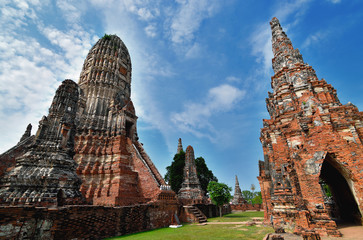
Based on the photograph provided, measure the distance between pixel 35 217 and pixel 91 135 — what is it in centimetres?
1361

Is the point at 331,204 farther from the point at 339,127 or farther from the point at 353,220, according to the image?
the point at 339,127

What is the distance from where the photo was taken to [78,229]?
673 centimetres

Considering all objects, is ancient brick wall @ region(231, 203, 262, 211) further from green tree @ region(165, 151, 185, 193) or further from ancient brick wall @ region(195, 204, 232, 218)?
ancient brick wall @ region(195, 204, 232, 218)

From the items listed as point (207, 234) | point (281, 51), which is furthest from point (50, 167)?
point (281, 51)

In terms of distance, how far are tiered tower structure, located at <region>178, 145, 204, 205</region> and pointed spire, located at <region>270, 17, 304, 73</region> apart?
1337 cm

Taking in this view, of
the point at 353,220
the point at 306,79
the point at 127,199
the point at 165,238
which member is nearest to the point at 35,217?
the point at 165,238

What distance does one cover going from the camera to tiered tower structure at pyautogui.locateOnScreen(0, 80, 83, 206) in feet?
23.7

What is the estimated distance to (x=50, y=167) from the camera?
27.5 ft

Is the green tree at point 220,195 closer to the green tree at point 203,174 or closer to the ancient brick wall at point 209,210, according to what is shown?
the ancient brick wall at point 209,210

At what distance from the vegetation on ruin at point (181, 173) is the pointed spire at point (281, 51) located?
21.4 m

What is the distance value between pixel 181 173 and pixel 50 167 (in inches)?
949

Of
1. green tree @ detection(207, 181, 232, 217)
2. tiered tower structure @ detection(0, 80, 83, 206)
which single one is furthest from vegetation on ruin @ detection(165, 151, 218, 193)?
tiered tower structure @ detection(0, 80, 83, 206)

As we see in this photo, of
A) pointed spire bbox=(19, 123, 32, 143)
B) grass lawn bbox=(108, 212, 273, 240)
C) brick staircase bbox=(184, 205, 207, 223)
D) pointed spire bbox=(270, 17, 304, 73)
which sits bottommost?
grass lawn bbox=(108, 212, 273, 240)

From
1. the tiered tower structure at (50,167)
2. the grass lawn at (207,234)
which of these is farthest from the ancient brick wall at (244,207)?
the tiered tower structure at (50,167)
